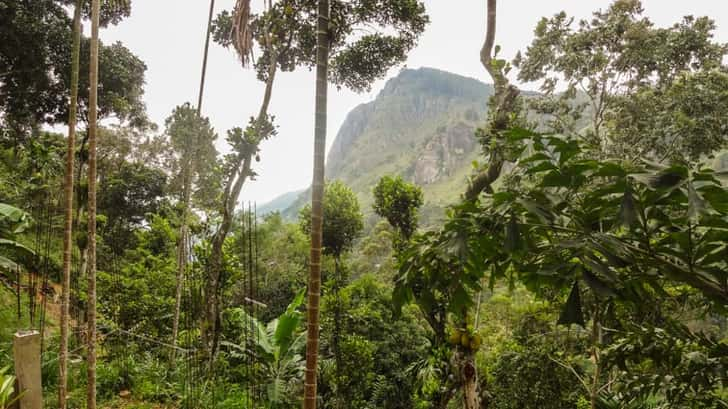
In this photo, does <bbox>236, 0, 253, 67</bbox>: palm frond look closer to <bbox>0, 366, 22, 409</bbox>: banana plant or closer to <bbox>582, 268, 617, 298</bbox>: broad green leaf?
<bbox>0, 366, 22, 409</bbox>: banana plant

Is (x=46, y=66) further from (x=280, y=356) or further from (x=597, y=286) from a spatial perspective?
(x=597, y=286)

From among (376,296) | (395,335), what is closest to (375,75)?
(376,296)

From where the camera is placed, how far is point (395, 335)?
657 cm

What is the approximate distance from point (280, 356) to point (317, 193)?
4284 millimetres

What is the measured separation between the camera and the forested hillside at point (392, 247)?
3.19 ft

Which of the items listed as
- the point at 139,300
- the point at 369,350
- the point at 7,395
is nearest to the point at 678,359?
the point at 7,395

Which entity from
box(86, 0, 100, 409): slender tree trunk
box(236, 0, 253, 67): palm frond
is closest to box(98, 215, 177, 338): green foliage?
box(86, 0, 100, 409): slender tree trunk

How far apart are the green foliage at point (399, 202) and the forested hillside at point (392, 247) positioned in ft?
0.10

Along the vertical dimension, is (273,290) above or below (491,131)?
below

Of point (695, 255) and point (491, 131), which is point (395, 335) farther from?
point (695, 255)

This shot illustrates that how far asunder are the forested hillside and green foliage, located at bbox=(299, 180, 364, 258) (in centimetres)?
4

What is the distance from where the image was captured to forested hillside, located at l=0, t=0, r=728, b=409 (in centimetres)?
97

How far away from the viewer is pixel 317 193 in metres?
1.75

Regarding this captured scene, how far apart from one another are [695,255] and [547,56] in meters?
8.65
